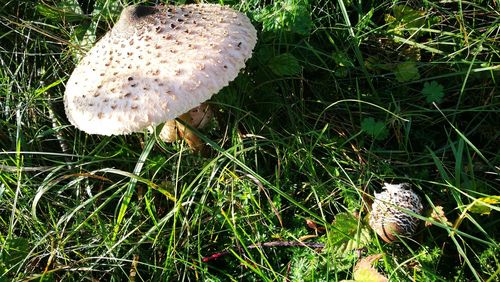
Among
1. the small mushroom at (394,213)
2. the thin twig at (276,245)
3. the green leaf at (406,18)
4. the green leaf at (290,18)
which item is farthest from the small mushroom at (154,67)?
the green leaf at (406,18)

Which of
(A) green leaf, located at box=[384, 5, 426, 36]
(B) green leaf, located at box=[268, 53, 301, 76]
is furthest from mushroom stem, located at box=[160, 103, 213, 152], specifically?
(A) green leaf, located at box=[384, 5, 426, 36]

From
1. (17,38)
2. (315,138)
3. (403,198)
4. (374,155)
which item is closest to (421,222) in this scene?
(403,198)

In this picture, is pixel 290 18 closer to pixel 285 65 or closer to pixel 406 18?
pixel 285 65

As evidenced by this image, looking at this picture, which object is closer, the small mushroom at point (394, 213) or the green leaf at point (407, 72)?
the small mushroom at point (394, 213)

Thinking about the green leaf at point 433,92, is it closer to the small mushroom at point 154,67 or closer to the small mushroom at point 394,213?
the small mushroom at point 394,213

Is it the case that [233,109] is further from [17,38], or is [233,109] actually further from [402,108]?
[17,38]

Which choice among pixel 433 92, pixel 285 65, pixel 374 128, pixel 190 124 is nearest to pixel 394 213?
pixel 374 128

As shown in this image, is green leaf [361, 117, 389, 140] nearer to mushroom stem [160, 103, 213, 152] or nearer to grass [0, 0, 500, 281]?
grass [0, 0, 500, 281]
